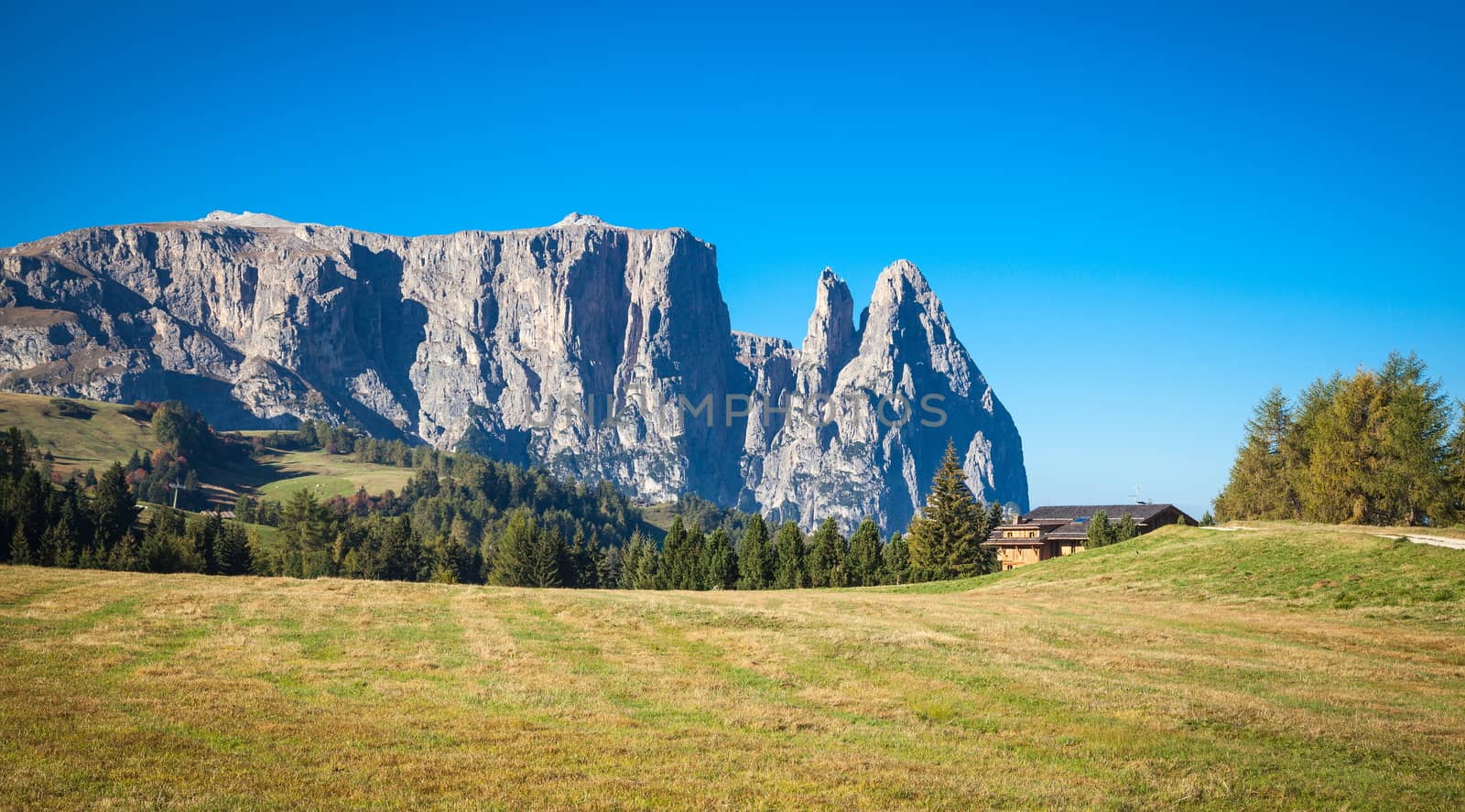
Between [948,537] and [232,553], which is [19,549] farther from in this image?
[948,537]

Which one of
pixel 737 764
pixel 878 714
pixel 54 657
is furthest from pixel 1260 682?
pixel 54 657

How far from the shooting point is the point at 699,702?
70.7 ft

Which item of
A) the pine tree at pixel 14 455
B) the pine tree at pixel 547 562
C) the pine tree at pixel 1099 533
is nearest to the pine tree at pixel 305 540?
the pine tree at pixel 547 562

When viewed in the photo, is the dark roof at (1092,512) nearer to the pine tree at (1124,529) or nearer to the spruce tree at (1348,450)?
the pine tree at (1124,529)

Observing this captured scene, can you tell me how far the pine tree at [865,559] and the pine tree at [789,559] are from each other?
5.86 metres

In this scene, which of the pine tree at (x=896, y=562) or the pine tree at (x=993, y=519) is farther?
the pine tree at (x=993, y=519)

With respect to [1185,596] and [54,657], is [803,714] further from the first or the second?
[1185,596]

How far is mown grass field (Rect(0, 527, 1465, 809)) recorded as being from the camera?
14867 mm

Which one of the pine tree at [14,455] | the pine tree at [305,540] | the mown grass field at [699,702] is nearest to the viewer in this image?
the mown grass field at [699,702]

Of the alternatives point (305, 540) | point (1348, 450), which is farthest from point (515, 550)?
point (1348, 450)

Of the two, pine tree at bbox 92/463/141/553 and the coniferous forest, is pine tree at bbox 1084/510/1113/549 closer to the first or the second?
the coniferous forest

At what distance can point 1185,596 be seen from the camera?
47500 mm

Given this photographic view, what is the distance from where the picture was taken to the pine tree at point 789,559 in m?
106

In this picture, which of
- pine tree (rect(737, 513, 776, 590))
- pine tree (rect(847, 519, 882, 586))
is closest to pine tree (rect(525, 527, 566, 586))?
pine tree (rect(737, 513, 776, 590))
